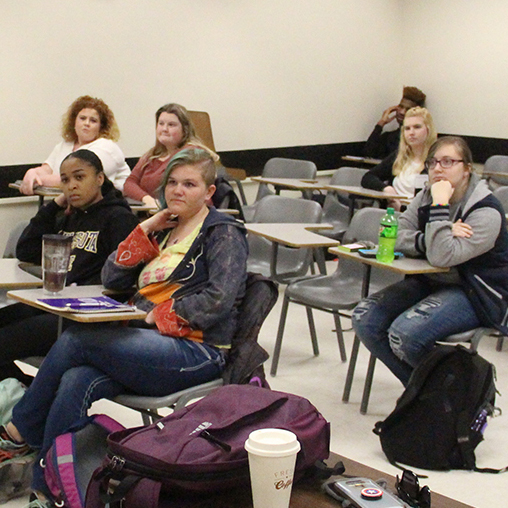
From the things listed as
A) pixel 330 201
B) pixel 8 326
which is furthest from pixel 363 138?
pixel 8 326

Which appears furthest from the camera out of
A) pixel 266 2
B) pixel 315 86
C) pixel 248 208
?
pixel 315 86

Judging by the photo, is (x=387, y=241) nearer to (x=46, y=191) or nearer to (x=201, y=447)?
(x=201, y=447)

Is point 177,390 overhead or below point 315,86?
below

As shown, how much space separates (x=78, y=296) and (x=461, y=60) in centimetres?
611

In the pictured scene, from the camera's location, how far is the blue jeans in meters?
2.09

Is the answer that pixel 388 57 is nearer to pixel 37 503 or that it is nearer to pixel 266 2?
pixel 266 2

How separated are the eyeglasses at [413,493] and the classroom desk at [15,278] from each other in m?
1.39

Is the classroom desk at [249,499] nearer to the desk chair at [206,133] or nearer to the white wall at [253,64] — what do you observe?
the white wall at [253,64]

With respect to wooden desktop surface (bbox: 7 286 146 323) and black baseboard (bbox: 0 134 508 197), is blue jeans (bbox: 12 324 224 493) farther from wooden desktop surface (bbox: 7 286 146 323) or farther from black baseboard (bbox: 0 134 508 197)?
black baseboard (bbox: 0 134 508 197)

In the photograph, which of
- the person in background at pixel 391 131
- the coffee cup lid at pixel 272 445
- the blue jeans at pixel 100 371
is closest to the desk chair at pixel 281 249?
the blue jeans at pixel 100 371

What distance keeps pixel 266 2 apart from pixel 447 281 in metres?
4.29

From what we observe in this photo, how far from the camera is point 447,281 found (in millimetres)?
2941

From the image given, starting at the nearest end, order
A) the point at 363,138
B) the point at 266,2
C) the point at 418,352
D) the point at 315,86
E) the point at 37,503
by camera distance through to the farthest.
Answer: the point at 37,503
the point at 418,352
the point at 266,2
the point at 315,86
the point at 363,138

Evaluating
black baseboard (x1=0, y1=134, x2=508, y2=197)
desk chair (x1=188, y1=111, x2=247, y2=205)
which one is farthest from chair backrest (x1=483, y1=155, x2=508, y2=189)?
desk chair (x1=188, y1=111, x2=247, y2=205)
